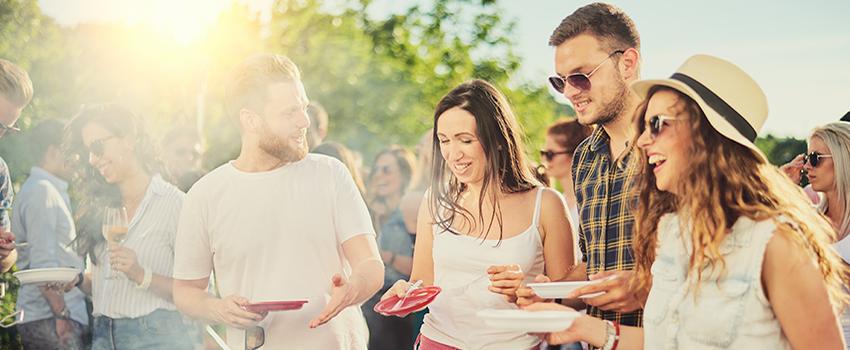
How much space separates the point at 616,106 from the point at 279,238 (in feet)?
4.68

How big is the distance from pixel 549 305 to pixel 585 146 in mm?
1087

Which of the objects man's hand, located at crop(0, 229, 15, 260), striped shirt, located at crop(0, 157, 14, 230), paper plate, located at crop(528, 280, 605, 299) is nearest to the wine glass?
man's hand, located at crop(0, 229, 15, 260)

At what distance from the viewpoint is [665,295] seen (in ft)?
8.58

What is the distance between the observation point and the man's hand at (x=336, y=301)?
→ 3.48 metres

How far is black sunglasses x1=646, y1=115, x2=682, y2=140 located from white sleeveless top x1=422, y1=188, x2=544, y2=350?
37.7 inches

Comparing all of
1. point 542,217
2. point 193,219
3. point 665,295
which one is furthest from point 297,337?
point 665,295

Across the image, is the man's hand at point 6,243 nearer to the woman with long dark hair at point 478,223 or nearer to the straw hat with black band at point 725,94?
the woman with long dark hair at point 478,223

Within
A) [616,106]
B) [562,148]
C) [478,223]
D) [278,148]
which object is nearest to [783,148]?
[562,148]

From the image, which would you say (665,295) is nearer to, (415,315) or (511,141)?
(511,141)

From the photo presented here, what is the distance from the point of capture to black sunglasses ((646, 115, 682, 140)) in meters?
2.59

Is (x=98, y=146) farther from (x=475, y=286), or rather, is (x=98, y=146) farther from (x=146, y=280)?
(x=475, y=286)

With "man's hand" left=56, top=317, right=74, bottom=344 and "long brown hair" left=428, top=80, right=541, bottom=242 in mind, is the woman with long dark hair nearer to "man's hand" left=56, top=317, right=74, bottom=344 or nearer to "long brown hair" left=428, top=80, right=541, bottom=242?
"long brown hair" left=428, top=80, right=541, bottom=242

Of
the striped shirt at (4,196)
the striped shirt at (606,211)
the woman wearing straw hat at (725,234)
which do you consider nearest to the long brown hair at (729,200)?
the woman wearing straw hat at (725,234)

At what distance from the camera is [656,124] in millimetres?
2611
